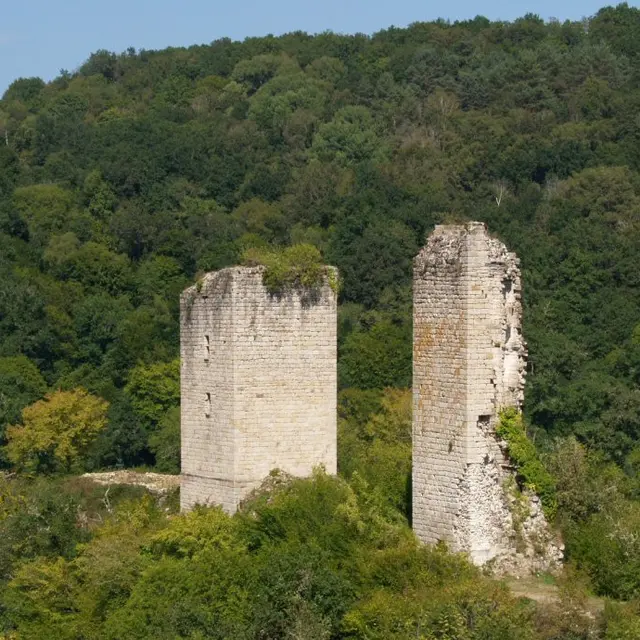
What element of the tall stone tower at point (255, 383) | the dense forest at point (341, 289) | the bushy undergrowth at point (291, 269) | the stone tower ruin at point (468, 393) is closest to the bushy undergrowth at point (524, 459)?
the stone tower ruin at point (468, 393)

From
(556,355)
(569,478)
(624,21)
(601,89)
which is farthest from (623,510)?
(624,21)

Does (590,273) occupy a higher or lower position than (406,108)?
lower

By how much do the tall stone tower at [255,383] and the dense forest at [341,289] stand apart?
626 mm

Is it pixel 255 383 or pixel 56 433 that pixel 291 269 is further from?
pixel 56 433

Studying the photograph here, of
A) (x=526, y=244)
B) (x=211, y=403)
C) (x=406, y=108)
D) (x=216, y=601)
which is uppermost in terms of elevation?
(x=406, y=108)

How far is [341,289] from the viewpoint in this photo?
1933 inches

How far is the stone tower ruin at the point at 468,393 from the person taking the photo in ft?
81.1

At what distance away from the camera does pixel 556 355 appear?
53.4 meters

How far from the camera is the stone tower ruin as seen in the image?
81.1ft

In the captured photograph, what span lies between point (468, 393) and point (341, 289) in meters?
24.5

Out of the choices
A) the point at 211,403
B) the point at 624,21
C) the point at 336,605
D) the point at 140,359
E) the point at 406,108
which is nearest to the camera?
the point at 336,605

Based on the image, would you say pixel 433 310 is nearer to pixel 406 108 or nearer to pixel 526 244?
pixel 526 244

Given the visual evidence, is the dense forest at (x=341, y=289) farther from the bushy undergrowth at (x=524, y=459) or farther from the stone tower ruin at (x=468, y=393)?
the stone tower ruin at (x=468, y=393)

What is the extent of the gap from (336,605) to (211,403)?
5.05 meters
